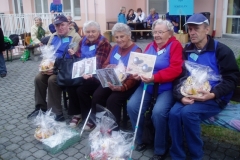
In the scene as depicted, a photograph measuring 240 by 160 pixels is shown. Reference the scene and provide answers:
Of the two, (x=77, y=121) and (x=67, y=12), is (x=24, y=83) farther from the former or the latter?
(x=67, y=12)

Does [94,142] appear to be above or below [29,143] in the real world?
above

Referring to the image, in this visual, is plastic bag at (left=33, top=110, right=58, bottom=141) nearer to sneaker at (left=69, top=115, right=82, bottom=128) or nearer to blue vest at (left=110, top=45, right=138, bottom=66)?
sneaker at (left=69, top=115, right=82, bottom=128)

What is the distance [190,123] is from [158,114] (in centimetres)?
37

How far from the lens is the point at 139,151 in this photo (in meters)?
3.35

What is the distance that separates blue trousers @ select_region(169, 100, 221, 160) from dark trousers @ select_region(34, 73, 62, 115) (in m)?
2.03

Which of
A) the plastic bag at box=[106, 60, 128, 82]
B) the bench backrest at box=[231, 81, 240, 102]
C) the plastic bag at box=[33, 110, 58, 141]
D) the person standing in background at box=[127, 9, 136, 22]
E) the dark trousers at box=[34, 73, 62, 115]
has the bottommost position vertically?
the plastic bag at box=[33, 110, 58, 141]

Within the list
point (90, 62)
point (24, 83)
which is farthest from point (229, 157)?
point (24, 83)

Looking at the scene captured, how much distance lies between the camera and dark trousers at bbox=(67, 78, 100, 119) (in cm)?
389

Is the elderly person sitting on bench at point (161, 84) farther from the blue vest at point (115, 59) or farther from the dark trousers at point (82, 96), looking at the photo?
the dark trousers at point (82, 96)

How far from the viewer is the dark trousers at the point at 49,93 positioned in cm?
414

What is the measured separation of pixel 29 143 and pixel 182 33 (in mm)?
9451

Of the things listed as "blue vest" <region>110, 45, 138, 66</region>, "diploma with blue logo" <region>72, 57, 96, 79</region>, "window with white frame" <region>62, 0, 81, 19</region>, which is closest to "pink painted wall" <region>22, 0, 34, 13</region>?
"window with white frame" <region>62, 0, 81, 19</region>

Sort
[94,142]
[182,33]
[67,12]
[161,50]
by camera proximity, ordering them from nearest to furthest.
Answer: [94,142] → [161,50] → [182,33] → [67,12]

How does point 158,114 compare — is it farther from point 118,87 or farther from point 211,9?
point 211,9
